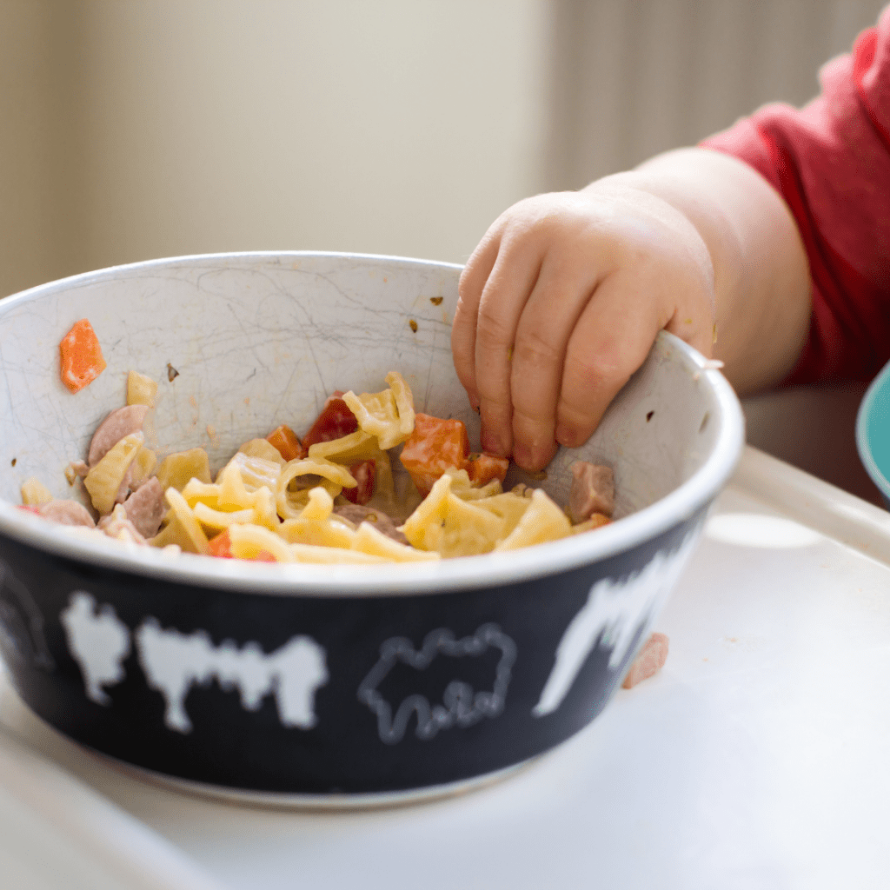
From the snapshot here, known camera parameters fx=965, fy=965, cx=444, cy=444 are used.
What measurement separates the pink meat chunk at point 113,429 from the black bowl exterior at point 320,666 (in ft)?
0.67

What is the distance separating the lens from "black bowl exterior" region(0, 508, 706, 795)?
0.32 metres

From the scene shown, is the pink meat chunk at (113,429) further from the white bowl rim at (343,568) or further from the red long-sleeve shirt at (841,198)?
the red long-sleeve shirt at (841,198)

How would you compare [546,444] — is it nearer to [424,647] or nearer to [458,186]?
[424,647]

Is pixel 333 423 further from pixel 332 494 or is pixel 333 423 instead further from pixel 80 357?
pixel 80 357

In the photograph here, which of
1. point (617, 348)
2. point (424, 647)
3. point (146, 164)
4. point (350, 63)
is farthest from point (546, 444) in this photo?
point (350, 63)

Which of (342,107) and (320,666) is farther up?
(320,666)

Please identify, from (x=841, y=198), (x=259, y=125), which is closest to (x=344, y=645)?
(x=841, y=198)

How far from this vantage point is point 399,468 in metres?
0.67

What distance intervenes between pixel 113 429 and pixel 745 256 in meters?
0.57

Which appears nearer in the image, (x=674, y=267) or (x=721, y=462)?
(x=721, y=462)

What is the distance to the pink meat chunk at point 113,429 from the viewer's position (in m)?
0.58

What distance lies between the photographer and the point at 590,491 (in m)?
0.55

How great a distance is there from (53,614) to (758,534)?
0.47 metres

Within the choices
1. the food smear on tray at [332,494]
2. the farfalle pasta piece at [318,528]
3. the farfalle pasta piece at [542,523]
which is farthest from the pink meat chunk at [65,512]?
the farfalle pasta piece at [542,523]
